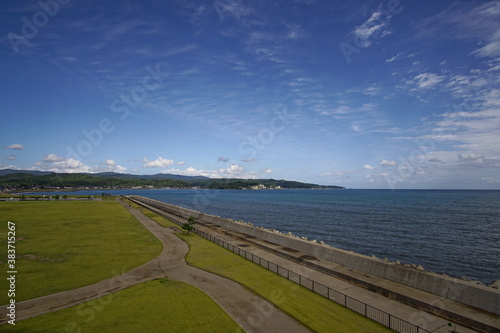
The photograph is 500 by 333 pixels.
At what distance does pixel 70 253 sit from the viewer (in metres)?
31.6

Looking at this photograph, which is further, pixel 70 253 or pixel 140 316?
pixel 70 253

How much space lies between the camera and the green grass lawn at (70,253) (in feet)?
74.0

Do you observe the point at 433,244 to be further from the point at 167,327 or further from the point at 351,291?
the point at 167,327

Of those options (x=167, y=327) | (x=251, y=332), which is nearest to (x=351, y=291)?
(x=251, y=332)

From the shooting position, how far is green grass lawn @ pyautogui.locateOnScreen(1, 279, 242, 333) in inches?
606

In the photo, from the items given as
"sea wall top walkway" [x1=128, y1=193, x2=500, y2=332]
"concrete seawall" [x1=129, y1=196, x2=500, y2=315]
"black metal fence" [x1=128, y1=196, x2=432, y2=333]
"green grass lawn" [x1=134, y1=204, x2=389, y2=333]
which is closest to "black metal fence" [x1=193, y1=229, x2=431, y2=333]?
"black metal fence" [x1=128, y1=196, x2=432, y2=333]

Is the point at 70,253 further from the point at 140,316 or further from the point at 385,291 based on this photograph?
the point at 385,291

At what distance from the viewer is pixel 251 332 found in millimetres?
15422

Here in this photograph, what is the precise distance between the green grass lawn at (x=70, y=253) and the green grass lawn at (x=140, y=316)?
496 centimetres

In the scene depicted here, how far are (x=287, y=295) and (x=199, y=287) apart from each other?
23.6 ft

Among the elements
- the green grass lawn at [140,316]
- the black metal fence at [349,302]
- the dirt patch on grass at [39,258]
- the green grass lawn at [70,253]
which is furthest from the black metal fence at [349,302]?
the dirt patch on grass at [39,258]

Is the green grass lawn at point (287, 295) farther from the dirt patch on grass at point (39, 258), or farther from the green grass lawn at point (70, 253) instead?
the dirt patch on grass at point (39, 258)

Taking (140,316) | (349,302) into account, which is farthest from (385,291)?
(140,316)

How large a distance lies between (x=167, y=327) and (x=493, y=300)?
20830mm
